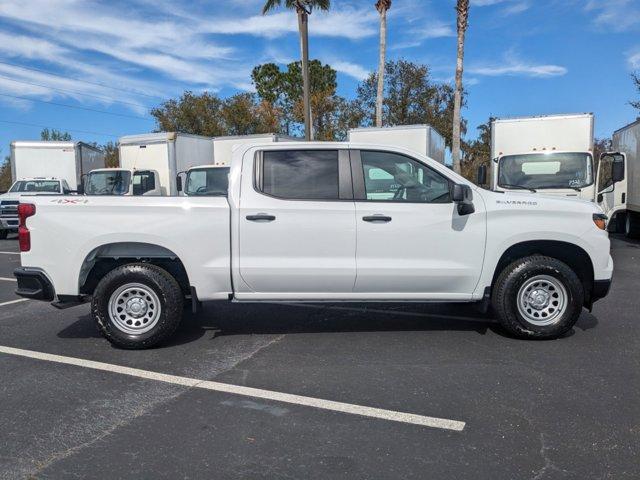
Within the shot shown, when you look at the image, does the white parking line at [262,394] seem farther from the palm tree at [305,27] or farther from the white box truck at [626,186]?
the palm tree at [305,27]

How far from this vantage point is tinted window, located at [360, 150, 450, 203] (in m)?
5.48

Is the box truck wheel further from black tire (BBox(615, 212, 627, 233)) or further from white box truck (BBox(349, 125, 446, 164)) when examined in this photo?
white box truck (BBox(349, 125, 446, 164))

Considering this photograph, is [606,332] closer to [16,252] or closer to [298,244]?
[298,244]

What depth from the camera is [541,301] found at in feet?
18.3

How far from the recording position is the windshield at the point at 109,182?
17562 millimetres

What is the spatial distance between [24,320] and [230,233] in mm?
3282

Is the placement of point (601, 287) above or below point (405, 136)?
below

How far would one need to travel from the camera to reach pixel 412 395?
425cm

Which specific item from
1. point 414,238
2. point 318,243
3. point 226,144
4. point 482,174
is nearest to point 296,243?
point 318,243

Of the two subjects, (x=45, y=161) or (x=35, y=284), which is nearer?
(x=35, y=284)

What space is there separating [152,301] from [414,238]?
2.61 m

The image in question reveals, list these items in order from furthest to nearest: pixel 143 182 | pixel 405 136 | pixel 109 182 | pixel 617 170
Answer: pixel 143 182 < pixel 109 182 < pixel 405 136 < pixel 617 170

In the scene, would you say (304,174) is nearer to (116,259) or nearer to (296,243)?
(296,243)


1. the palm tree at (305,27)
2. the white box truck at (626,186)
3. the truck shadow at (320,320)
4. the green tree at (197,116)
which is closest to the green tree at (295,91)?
the green tree at (197,116)
